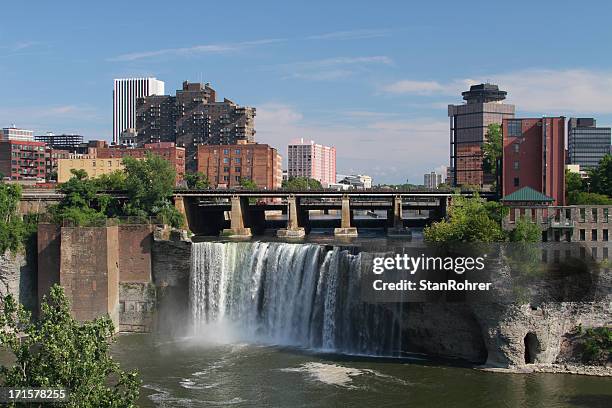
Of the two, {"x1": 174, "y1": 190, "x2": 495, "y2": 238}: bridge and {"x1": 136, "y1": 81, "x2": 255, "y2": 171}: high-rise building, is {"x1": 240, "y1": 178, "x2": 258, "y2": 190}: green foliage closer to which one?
{"x1": 174, "y1": 190, "x2": 495, "y2": 238}: bridge

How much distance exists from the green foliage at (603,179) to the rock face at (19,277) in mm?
51454

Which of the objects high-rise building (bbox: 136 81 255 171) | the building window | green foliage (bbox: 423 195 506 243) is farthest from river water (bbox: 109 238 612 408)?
high-rise building (bbox: 136 81 255 171)

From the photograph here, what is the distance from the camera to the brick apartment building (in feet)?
445

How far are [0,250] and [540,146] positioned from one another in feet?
146

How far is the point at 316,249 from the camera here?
5172 centimetres

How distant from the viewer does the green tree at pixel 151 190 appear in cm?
7875

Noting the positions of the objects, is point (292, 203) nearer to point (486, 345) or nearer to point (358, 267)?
point (358, 267)

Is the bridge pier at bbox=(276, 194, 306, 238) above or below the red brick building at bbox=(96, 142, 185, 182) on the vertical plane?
below

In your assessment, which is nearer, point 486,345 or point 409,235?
point 486,345

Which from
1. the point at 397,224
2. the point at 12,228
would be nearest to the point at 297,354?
the point at 12,228

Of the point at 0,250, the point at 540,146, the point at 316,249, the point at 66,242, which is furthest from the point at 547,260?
the point at 0,250

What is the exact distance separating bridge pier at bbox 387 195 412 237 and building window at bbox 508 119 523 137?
2888 centimetres

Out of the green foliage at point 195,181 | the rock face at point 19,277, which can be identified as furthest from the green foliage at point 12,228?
the green foliage at point 195,181

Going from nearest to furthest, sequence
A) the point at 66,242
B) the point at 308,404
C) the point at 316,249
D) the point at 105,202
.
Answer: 1. the point at 308,404
2. the point at 316,249
3. the point at 66,242
4. the point at 105,202
